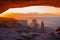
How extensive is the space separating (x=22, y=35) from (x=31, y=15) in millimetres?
230

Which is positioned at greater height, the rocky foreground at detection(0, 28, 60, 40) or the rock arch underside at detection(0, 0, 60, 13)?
the rock arch underside at detection(0, 0, 60, 13)

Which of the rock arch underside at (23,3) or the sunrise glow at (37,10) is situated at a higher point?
the rock arch underside at (23,3)

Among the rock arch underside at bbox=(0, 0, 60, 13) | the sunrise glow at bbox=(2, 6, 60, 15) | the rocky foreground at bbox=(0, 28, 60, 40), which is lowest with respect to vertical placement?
the rocky foreground at bbox=(0, 28, 60, 40)

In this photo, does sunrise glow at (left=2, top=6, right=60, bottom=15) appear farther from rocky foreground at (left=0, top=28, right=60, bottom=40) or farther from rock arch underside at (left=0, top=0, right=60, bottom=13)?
rocky foreground at (left=0, top=28, right=60, bottom=40)

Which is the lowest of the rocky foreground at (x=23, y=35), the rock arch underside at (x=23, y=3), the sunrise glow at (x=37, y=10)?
the rocky foreground at (x=23, y=35)

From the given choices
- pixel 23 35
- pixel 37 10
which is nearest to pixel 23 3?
pixel 37 10

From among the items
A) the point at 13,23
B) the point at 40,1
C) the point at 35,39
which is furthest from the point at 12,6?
the point at 35,39

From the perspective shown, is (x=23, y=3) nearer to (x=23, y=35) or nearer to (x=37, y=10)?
(x=37, y=10)

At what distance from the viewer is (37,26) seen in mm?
1435

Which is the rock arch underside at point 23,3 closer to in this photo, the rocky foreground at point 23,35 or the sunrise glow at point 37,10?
the sunrise glow at point 37,10

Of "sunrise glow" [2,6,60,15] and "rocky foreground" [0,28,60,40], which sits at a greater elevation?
"sunrise glow" [2,6,60,15]

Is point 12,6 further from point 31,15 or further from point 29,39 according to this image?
point 29,39

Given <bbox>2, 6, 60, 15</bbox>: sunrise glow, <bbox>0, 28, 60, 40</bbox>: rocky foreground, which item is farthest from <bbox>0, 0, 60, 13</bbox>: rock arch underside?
<bbox>0, 28, 60, 40</bbox>: rocky foreground

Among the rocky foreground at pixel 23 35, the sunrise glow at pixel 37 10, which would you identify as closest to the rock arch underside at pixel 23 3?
the sunrise glow at pixel 37 10
